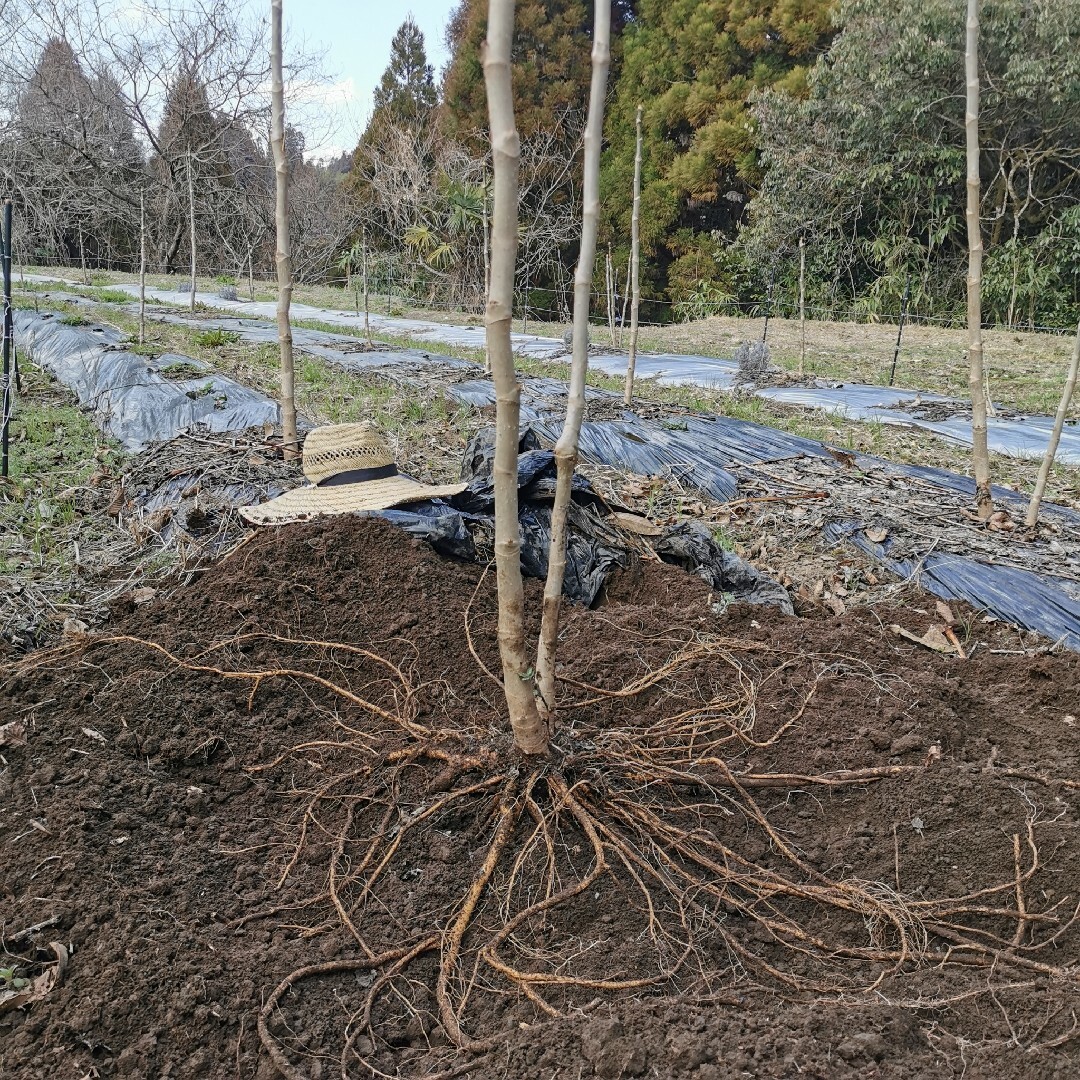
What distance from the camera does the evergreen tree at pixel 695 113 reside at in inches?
643

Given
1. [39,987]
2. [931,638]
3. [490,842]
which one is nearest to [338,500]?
[490,842]

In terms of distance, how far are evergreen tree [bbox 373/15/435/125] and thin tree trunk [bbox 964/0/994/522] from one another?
65.2ft

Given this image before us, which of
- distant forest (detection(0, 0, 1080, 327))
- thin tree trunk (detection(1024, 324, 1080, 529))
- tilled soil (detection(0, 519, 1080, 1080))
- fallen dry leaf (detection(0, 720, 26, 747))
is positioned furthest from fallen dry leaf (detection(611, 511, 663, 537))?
distant forest (detection(0, 0, 1080, 327))

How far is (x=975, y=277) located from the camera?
13.3 feet

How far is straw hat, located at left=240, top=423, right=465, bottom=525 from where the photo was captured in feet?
11.2

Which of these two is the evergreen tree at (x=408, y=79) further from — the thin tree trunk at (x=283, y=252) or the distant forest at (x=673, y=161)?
the thin tree trunk at (x=283, y=252)

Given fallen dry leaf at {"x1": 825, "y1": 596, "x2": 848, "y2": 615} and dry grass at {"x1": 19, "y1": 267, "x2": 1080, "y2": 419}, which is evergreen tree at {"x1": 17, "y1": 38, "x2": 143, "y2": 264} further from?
fallen dry leaf at {"x1": 825, "y1": 596, "x2": 848, "y2": 615}

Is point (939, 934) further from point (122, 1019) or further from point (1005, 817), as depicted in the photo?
point (122, 1019)

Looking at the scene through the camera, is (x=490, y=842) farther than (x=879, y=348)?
No

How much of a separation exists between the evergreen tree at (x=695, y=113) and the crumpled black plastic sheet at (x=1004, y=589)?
14.5m

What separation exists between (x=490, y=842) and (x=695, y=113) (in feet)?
59.8

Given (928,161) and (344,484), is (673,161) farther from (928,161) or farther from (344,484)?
(344,484)

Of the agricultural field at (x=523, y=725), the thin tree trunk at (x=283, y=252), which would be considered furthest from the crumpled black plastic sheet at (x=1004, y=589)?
the thin tree trunk at (x=283, y=252)

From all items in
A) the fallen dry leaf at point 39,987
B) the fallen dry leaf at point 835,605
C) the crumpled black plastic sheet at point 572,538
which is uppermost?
the crumpled black plastic sheet at point 572,538
